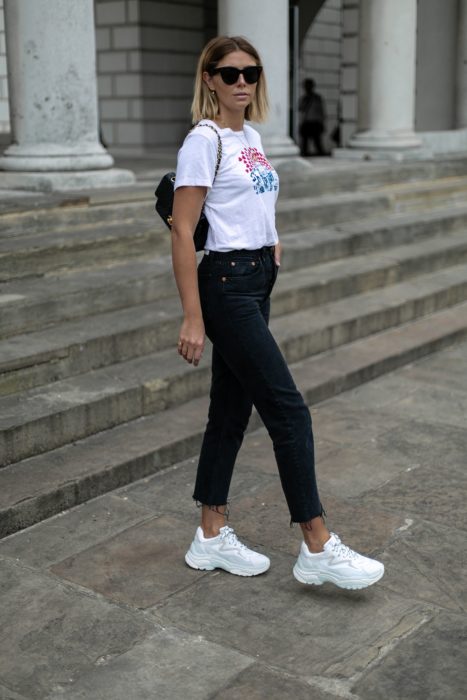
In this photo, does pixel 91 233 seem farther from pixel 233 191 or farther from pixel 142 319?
pixel 233 191

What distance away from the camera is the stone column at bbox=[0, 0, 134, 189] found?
7.09 m

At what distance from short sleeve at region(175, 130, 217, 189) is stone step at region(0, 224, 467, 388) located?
6.69 feet

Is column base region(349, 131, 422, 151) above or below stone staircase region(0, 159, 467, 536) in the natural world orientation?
above

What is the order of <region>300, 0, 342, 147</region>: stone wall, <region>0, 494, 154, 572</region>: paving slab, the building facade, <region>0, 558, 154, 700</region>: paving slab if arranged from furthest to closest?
<region>300, 0, 342, 147</region>: stone wall < the building facade < <region>0, 494, 154, 572</region>: paving slab < <region>0, 558, 154, 700</region>: paving slab

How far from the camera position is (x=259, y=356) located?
3354 mm

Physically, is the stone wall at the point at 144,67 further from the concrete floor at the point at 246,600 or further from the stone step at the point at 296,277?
the concrete floor at the point at 246,600

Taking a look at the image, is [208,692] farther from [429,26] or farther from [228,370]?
[429,26]

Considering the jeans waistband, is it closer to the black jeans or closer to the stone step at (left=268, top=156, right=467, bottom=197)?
the black jeans

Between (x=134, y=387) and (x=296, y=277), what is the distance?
8.57 feet

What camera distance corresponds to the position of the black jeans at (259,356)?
334 cm

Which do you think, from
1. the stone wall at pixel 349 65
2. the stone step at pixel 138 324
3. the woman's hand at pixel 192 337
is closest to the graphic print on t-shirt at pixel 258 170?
the woman's hand at pixel 192 337

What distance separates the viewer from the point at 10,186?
24.5 feet

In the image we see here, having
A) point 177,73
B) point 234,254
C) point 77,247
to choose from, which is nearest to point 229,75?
point 234,254

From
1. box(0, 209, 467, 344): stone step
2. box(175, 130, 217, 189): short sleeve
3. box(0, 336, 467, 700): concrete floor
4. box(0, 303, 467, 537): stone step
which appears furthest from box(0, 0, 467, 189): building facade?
box(175, 130, 217, 189): short sleeve
